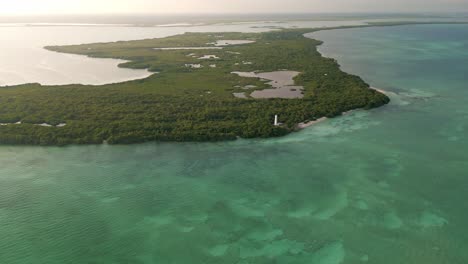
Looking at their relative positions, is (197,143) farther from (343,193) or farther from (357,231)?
(357,231)

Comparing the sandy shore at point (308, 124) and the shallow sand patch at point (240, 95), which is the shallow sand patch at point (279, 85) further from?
the sandy shore at point (308, 124)

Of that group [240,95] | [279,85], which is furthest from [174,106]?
[279,85]

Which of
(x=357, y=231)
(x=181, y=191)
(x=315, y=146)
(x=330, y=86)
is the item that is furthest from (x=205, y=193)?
(x=330, y=86)

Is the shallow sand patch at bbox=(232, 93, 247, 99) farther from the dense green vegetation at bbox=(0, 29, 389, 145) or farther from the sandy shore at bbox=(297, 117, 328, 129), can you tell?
the sandy shore at bbox=(297, 117, 328, 129)

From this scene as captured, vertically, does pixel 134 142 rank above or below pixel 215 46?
below

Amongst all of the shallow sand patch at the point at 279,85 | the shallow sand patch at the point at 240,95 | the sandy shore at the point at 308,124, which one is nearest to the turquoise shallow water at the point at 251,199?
the sandy shore at the point at 308,124

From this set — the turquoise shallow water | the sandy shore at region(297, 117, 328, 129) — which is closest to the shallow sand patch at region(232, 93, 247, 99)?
A: the sandy shore at region(297, 117, 328, 129)
